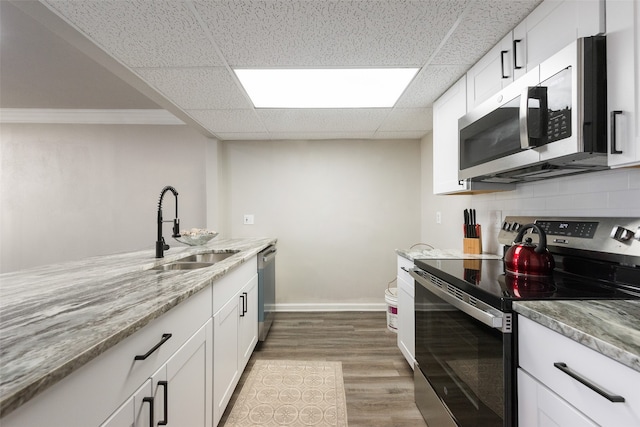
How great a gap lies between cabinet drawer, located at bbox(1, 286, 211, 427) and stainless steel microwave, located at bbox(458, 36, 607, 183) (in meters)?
1.52

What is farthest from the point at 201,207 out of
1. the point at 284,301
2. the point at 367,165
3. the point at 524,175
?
the point at 524,175

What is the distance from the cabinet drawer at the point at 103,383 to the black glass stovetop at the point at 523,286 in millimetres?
1149

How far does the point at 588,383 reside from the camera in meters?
0.69

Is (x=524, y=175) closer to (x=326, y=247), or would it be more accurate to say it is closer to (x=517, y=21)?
(x=517, y=21)

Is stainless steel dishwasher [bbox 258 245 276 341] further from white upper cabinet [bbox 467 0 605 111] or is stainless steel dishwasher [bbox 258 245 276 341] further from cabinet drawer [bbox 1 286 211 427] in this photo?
white upper cabinet [bbox 467 0 605 111]

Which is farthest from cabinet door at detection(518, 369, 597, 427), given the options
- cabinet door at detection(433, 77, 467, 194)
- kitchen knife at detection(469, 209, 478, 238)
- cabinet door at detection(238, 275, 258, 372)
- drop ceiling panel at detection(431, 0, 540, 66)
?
cabinet door at detection(238, 275, 258, 372)

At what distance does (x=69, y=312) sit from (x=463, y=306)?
1.37m

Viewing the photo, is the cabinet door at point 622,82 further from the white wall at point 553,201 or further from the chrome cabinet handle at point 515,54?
the chrome cabinet handle at point 515,54

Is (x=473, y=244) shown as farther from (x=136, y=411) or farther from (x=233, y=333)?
(x=136, y=411)

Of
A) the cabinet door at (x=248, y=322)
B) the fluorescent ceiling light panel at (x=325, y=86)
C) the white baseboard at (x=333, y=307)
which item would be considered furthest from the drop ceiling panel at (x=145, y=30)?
the white baseboard at (x=333, y=307)

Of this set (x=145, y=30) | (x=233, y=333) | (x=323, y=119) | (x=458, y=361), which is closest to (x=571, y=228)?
(x=458, y=361)

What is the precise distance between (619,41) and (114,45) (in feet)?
7.17

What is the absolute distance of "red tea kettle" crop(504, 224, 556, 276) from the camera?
1.26 metres

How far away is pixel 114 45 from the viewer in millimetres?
1567
